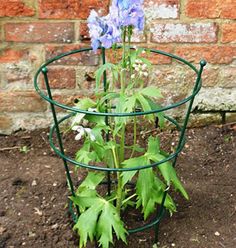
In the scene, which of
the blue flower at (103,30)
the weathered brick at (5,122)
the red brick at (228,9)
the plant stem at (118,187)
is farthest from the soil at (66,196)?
the blue flower at (103,30)

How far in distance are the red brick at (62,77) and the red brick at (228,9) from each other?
0.70 meters

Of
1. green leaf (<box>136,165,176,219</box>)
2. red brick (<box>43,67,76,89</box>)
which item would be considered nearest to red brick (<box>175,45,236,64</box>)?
red brick (<box>43,67,76,89</box>)

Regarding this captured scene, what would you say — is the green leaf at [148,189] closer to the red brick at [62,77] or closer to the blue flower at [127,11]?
the blue flower at [127,11]

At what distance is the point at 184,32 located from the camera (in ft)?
7.91

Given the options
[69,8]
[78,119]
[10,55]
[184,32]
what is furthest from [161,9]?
[78,119]

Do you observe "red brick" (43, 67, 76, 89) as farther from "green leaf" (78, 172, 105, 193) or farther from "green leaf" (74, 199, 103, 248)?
"green leaf" (74, 199, 103, 248)

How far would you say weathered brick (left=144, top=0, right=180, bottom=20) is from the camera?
236cm

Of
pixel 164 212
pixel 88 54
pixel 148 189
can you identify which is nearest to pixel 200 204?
pixel 164 212

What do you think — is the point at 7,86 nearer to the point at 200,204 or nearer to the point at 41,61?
the point at 41,61

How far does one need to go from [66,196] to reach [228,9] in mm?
1051

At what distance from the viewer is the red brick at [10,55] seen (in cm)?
243

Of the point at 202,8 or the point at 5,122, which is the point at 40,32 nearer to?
the point at 5,122

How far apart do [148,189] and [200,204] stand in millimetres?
496

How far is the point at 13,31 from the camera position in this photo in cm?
238
